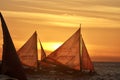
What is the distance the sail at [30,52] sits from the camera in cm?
8894

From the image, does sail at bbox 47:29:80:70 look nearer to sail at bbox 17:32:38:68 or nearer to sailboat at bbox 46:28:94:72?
sailboat at bbox 46:28:94:72

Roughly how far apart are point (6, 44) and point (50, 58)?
45.6 m

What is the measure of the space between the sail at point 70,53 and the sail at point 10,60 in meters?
44.7

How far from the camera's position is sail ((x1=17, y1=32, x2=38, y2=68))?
A: 88.9 meters

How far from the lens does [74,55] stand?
82.0m

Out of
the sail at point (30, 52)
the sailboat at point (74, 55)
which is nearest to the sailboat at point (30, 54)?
the sail at point (30, 52)

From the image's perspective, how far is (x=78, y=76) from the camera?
270ft

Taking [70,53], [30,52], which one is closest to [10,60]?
[70,53]

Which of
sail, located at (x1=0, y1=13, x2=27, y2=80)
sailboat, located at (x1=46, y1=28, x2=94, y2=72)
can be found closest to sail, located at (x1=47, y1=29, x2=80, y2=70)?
sailboat, located at (x1=46, y1=28, x2=94, y2=72)

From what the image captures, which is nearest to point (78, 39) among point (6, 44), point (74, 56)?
point (74, 56)

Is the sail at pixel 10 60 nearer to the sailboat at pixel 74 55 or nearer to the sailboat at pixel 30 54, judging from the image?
the sailboat at pixel 74 55

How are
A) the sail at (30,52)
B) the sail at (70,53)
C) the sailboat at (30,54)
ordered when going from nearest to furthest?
1. the sail at (70,53)
2. the sail at (30,52)
3. the sailboat at (30,54)

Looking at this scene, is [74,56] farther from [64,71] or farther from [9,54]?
[9,54]

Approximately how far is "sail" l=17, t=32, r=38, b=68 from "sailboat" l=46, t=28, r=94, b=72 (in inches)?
344
